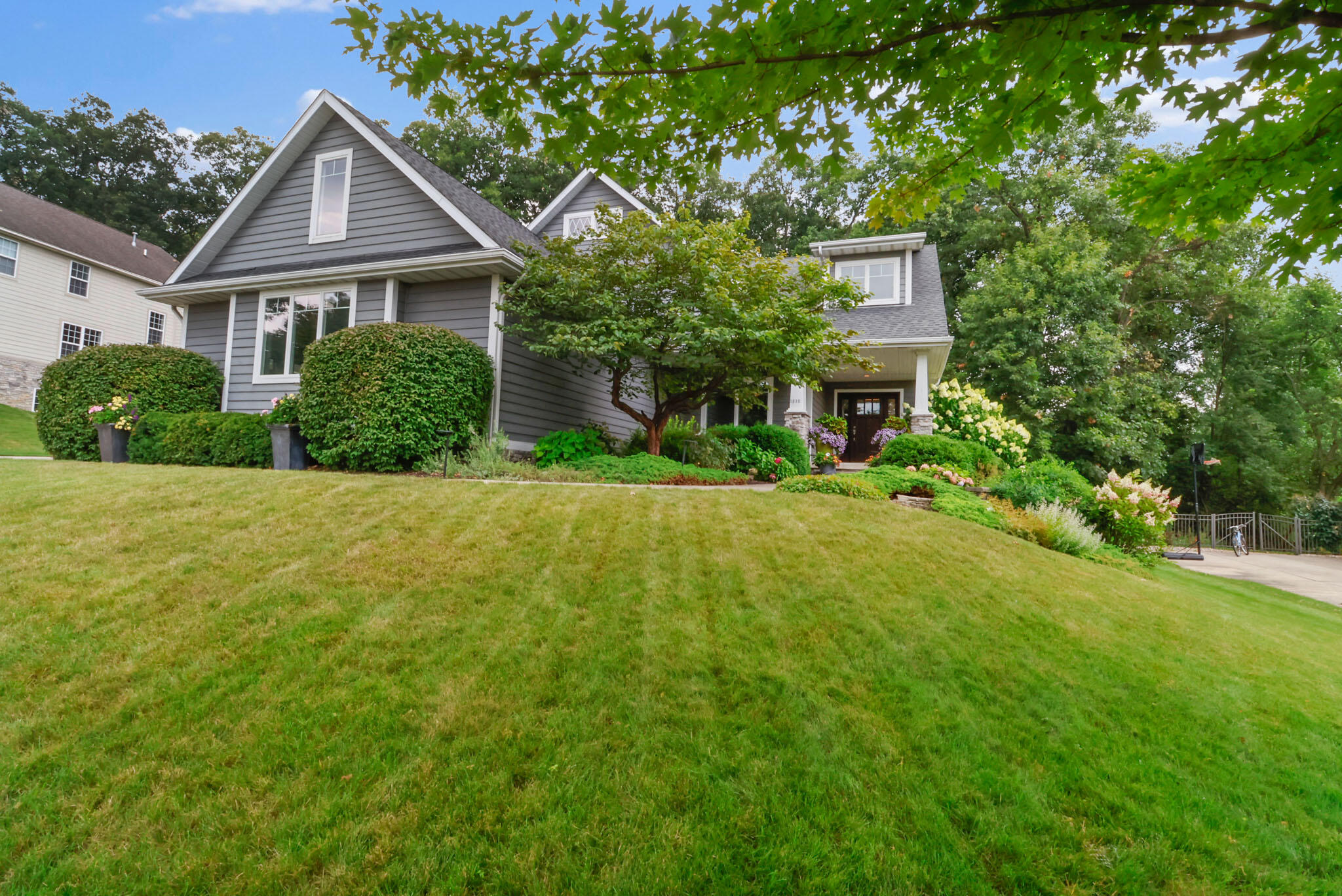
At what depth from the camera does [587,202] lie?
46.6 ft

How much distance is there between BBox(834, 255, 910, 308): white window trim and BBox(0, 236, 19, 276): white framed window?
80.2 ft

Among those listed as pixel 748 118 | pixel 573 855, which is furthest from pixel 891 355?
pixel 573 855

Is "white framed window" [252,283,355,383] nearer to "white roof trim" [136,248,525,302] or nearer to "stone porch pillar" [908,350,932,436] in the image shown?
"white roof trim" [136,248,525,302]

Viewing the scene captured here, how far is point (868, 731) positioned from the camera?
2719 millimetres

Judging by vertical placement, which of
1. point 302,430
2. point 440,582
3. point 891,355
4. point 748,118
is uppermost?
point 891,355

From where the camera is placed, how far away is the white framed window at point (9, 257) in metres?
17.6

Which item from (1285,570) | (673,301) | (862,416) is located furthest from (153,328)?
(1285,570)

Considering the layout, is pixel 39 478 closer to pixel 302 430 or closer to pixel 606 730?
pixel 302 430

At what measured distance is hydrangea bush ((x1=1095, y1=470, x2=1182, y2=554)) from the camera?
8.16 m

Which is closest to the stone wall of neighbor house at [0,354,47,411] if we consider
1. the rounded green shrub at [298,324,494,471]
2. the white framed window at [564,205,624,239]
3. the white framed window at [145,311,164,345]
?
the white framed window at [145,311,164,345]

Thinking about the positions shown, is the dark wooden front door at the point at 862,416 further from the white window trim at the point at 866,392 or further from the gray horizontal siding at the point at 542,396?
the gray horizontal siding at the point at 542,396

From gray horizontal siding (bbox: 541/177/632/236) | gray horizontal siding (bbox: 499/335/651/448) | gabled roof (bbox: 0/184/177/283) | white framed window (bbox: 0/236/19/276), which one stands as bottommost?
gray horizontal siding (bbox: 499/335/651/448)

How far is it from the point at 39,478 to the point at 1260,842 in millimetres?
10201

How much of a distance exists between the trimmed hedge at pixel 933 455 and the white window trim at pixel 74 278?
25931 millimetres
